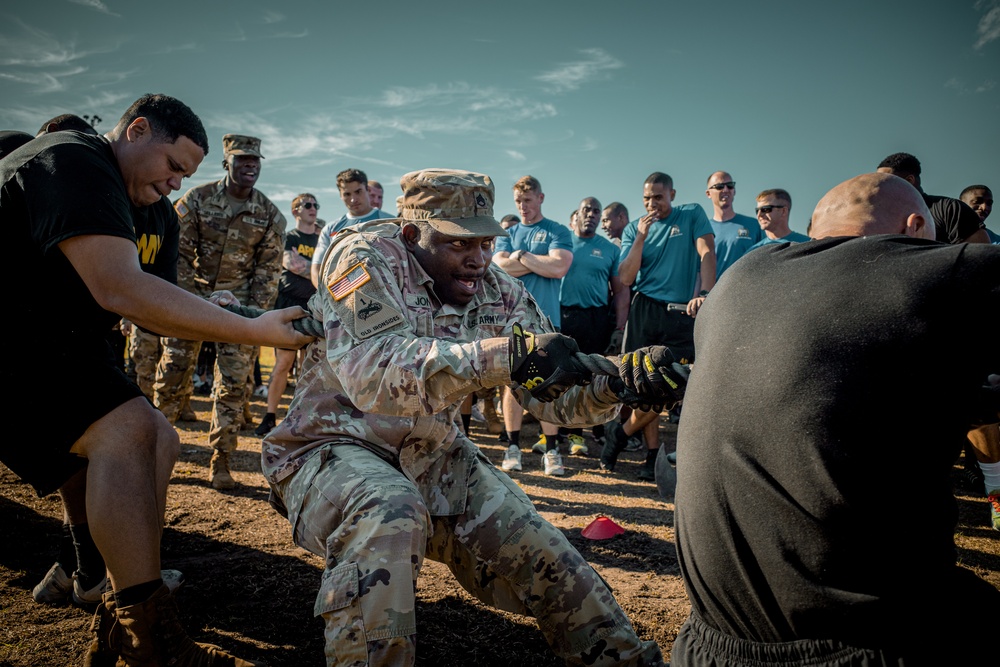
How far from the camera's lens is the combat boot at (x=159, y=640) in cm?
230

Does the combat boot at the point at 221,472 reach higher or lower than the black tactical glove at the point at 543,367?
lower

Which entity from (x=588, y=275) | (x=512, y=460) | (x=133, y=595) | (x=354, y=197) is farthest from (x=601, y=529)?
(x=354, y=197)

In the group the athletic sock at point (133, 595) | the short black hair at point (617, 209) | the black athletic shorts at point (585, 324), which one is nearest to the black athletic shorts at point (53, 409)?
the athletic sock at point (133, 595)

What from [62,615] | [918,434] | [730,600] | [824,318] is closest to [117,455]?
[62,615]

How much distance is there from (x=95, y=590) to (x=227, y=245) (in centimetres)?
415

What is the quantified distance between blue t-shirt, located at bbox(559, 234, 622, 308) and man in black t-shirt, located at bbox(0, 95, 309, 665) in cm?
508

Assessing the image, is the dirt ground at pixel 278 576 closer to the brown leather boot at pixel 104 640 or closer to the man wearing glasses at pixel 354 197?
the brown leather boot at pixel 104 640

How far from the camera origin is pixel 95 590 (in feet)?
9.74

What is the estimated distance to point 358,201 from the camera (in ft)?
23.0

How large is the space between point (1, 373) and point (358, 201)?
15.9ft

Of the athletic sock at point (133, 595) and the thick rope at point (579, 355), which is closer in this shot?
the thick rope at point (579, 355)

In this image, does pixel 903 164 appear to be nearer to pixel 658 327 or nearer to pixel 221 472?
pixel 658 327

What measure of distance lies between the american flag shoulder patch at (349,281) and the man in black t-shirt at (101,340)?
32 centimetres

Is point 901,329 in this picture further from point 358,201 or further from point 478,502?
point 358,201
